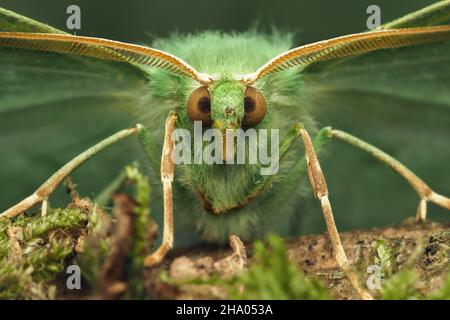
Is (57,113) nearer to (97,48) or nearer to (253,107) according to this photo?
(97,48)

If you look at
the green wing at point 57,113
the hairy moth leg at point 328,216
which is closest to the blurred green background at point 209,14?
the green wing at point 57,113

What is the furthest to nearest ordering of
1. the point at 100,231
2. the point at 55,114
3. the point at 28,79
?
the point at 55,114 < the point at 28,79 < the point at 100,231

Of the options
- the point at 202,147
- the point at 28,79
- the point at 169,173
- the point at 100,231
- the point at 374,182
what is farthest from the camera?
the point at 374,182

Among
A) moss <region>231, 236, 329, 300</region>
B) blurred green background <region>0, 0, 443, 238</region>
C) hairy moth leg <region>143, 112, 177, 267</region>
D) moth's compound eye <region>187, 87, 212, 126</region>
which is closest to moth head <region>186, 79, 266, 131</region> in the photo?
moth's compound eye <region>187, 87, 212, 126</region>

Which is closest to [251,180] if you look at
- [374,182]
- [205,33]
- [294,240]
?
[294,240]

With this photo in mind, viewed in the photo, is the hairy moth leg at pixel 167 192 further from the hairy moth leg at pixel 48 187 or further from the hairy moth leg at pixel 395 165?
the hairy moth leg at pixel 395 165
